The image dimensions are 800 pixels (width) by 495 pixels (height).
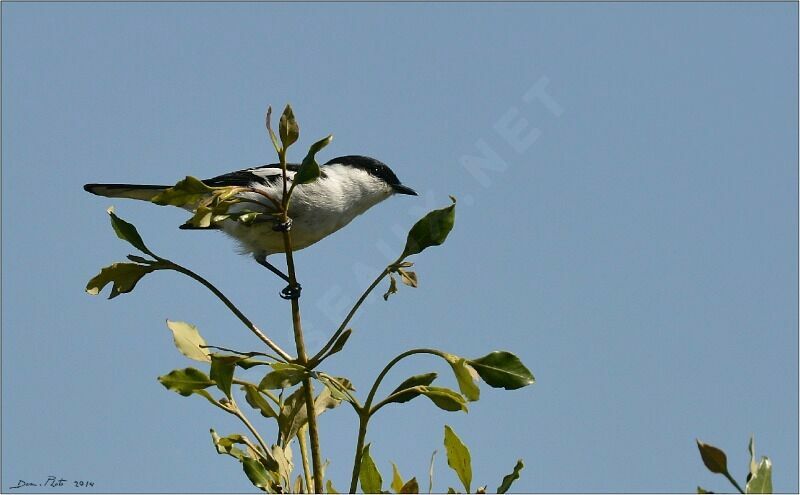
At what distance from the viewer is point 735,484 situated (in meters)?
1.52

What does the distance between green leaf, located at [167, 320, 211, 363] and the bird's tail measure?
2.64m

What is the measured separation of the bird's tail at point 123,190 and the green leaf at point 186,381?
8.94ft

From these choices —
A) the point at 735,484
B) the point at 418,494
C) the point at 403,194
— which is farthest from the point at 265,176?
the point at 735,484

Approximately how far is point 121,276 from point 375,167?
3.77 metres

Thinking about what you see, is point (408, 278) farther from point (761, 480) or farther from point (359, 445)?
point (761, 480)

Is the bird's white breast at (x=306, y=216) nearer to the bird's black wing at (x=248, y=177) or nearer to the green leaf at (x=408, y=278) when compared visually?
the bird's black wing at (x=248, y=177)

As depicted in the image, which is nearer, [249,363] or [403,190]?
[249,363]

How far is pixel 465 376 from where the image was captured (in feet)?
7.15

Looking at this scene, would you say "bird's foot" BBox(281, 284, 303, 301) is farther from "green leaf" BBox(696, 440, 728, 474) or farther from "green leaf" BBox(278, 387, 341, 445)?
"green leaf" BBox(696, 440, 728, 474)

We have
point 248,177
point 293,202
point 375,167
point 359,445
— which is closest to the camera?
point 359,445

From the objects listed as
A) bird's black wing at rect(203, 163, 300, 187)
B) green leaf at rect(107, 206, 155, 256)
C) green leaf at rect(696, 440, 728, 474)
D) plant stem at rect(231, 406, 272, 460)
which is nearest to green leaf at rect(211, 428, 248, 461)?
plant stem at rect(231, 406, 272, 460)

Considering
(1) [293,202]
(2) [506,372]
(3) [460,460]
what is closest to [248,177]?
(1) [293,202]

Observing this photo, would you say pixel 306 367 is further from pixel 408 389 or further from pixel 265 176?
pixel 265 176

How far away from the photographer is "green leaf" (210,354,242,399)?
84.4 inches
